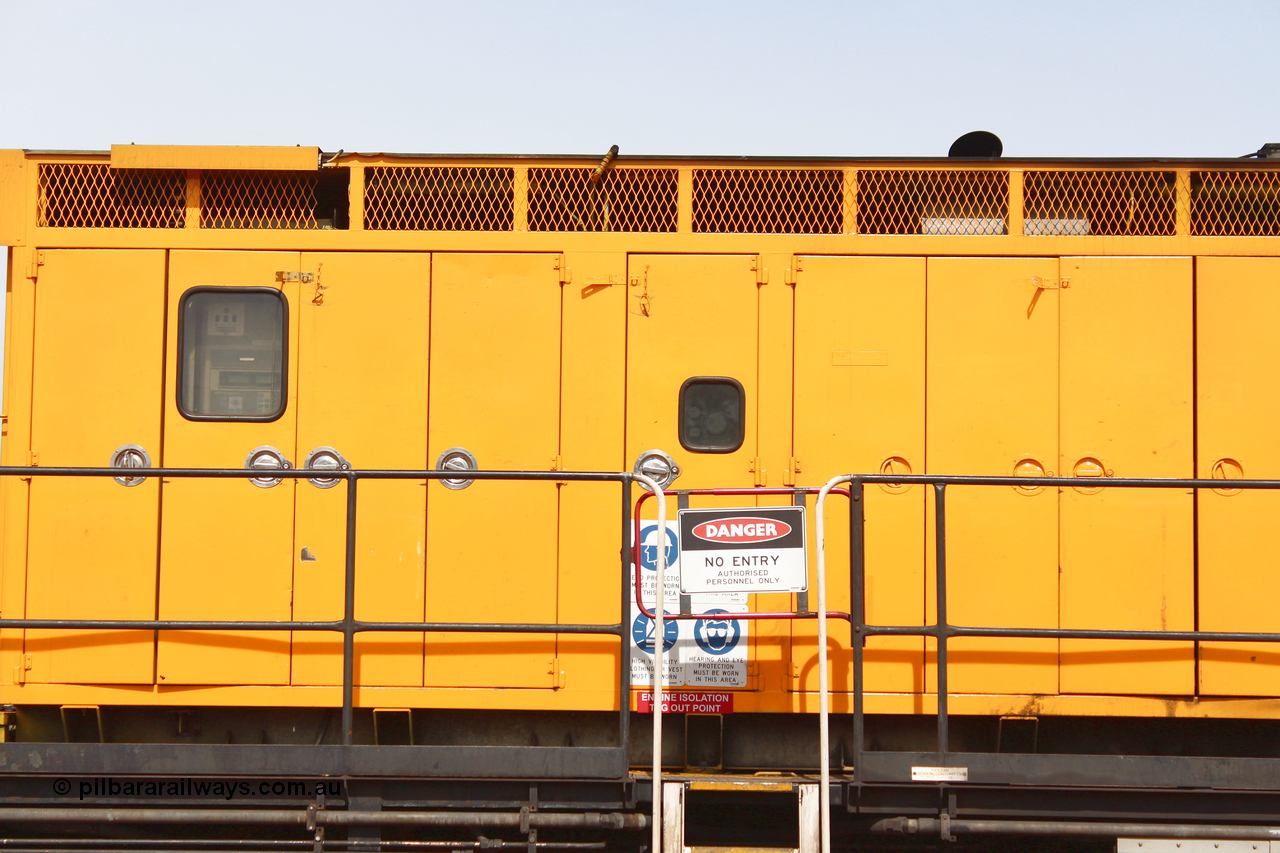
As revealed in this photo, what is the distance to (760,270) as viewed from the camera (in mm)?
4629

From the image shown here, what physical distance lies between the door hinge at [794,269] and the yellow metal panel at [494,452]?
1118 mm

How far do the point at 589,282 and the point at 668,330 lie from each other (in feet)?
1.48

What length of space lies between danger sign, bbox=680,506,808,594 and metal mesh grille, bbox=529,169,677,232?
1.57m

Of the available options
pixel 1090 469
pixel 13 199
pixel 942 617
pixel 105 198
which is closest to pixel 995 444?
pixel 1090 469

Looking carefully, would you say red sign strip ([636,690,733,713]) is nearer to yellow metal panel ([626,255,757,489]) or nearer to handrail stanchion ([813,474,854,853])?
handrail stanchion ([813,474,854,853])

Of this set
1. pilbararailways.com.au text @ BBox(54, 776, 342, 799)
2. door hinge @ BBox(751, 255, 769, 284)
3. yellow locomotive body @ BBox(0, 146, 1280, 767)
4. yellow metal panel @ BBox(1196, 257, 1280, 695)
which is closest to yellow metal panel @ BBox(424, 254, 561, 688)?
yellow locomotive body @ BBox(0, 146, 1280, 767)

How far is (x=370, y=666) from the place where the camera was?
14.6 feet

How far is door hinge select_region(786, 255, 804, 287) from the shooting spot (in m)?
4.62

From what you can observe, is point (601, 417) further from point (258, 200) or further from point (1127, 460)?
point (1127, 460)

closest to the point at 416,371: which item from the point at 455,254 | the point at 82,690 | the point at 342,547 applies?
the point at 455,254

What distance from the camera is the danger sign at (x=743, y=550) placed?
13.3ft

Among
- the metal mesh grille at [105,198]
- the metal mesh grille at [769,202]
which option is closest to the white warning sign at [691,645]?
the metal mesh grille at [769,202]

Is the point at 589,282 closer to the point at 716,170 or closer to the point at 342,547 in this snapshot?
the point at 716,170

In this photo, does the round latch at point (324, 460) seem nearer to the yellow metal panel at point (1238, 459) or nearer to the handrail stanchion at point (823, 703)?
the handrail stanchion at point (823, 703)
